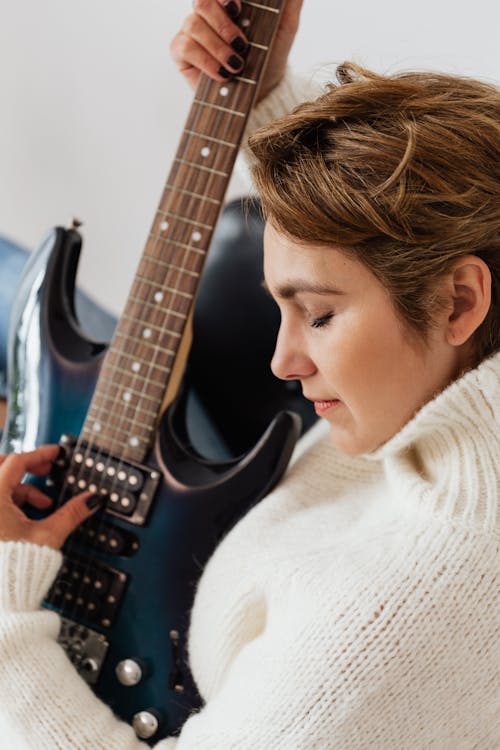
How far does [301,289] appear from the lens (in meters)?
0.81

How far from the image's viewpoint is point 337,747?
80 centimetres

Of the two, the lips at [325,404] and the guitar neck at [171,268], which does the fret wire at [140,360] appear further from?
the lips at [325,404]

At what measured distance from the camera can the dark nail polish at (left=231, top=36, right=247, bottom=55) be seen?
3.52 ft

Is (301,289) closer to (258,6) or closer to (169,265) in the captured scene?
(169,265)

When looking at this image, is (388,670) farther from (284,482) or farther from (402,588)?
(284,482)

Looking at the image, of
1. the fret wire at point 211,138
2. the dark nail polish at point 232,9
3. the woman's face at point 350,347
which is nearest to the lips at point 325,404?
the woman's face at point 350,347

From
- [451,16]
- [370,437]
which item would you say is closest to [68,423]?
[370,437]

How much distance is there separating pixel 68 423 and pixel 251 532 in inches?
12.3

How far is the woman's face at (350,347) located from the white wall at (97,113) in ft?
2.48

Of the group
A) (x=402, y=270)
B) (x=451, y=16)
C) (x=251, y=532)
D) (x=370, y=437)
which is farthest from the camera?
(x=451, y=16)

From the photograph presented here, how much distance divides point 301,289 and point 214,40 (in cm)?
44

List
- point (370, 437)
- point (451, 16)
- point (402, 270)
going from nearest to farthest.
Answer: point (402, 270), point (370, 437), point (451, 16)

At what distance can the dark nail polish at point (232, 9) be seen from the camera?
41.9 inches

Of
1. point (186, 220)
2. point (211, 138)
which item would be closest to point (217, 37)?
point (211, 138)
